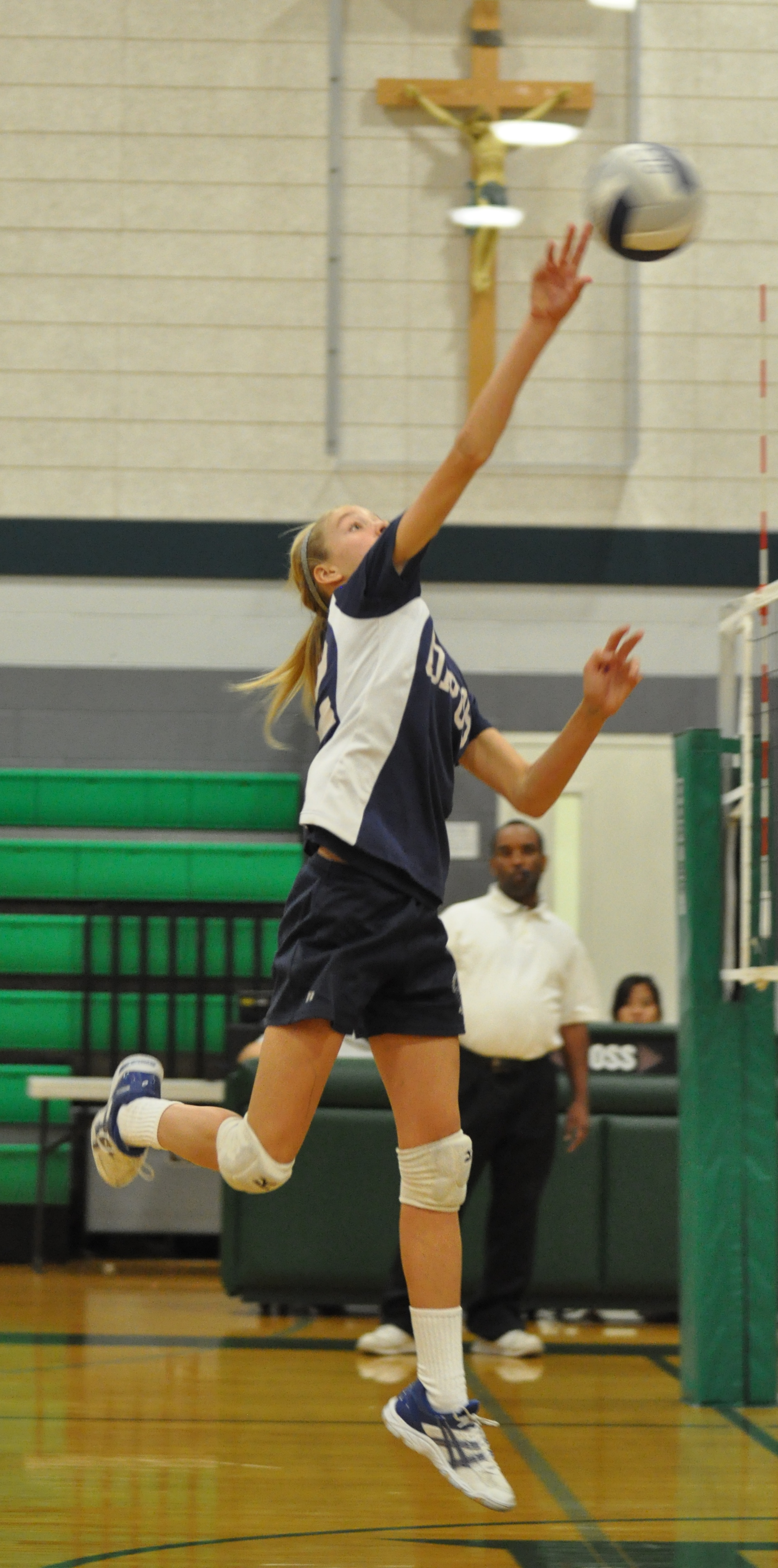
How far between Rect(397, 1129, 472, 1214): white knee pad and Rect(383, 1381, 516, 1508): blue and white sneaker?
0.35 meters

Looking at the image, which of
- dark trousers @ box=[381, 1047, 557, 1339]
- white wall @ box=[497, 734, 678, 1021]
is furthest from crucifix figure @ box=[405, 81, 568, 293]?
dark trousers @ box=[381, 1047, 557, 1339]

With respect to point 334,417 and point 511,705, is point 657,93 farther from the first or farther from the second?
point 511,705

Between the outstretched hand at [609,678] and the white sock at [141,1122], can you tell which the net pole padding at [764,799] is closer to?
the outstretched hand at [609,678]

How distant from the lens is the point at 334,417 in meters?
9.06

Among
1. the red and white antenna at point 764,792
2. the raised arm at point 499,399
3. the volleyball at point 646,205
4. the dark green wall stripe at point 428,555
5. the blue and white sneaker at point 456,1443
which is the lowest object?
the blue and white sneaker at point 456,1443

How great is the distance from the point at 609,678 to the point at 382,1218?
140 inches

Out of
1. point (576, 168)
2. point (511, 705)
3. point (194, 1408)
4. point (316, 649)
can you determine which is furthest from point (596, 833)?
point (316, 649)

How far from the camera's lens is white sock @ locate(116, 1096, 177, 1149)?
316 centimetres

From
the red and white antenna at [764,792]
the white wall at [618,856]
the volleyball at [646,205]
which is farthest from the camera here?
the white wall at [618,856]

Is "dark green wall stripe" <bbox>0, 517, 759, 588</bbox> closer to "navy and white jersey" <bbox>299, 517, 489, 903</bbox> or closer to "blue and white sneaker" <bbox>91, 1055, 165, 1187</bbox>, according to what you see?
"blue and white sneaker" <bbox>91, 1055, 165, 1187</bbox>

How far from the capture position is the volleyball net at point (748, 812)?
4508 mm

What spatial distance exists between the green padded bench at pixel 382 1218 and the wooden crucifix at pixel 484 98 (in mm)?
4456

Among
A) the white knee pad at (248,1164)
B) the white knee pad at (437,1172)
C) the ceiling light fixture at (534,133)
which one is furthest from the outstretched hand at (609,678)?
the ceiling light fixture at (534,133)

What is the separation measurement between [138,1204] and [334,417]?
4.32 metres
